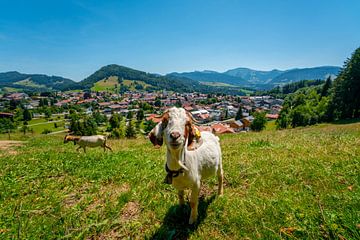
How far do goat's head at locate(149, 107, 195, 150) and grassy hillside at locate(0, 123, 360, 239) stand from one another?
2.08 meters

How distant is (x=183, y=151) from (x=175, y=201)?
2.13 meters

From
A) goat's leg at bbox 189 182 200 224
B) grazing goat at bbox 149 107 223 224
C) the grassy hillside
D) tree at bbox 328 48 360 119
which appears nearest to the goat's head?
grazing goat at bbox 149 107 223 224

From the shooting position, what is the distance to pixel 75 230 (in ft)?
13.0

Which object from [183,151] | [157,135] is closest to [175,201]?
[183,151]

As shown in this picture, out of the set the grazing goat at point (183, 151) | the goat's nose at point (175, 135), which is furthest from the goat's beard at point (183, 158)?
the goat's nose at point (175, 135)

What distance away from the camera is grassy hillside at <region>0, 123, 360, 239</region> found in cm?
373

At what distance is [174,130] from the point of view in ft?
9.46

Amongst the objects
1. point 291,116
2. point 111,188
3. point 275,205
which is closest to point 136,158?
point 111,188

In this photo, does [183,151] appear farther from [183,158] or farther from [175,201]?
[175,201]

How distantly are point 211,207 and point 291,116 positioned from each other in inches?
2778

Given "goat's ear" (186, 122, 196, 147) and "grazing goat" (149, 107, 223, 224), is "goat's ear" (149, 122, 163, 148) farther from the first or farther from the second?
"goat's ear" (186, 122, 196, 147)

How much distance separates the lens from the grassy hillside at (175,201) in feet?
12.2

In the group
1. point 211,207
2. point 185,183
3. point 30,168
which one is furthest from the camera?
point 30,168

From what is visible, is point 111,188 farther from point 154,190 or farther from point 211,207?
point 211,207
